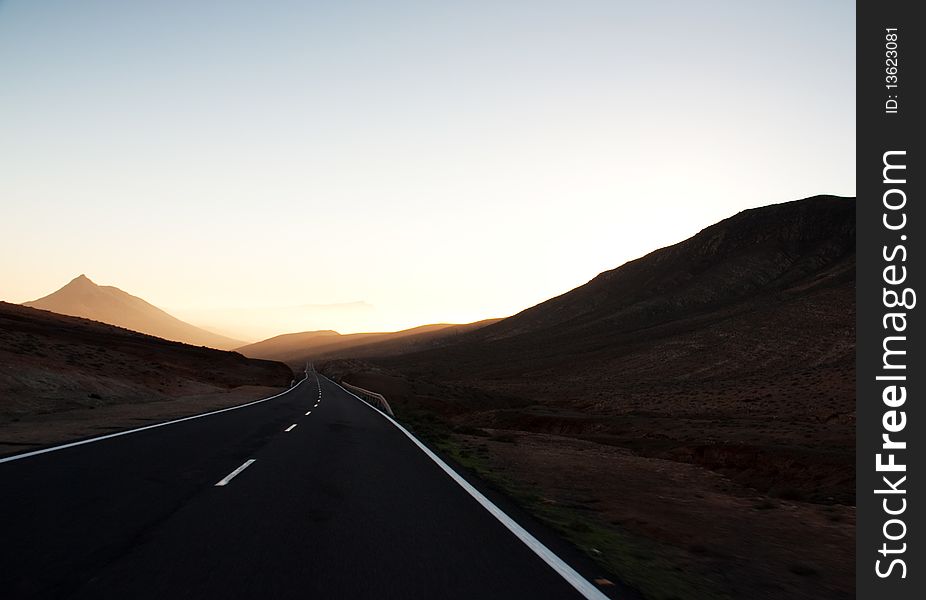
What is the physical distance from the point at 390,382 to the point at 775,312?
56.0 meters

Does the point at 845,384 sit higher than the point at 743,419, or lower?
higher

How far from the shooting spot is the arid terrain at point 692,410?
25.2 feet

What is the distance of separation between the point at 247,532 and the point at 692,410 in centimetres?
4220

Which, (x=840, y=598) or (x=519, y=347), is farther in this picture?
(x=519, y=347)

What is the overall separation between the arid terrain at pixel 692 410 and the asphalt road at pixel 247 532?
1412 mm

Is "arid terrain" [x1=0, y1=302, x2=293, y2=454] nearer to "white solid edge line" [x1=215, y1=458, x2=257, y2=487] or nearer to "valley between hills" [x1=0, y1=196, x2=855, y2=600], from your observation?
"valley between hills" [x1=0, y1=196, x2=855, y2=600]

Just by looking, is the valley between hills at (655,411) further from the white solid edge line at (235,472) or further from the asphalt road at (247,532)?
the white solid edge line at (235,472)

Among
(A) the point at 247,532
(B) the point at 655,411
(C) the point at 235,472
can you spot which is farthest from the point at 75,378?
(B) the point at 655,411

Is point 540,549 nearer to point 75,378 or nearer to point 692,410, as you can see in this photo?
point 75,378

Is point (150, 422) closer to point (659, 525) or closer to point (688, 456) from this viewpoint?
point (659, 525)

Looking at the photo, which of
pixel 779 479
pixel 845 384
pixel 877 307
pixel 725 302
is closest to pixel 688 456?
pixel 779 479

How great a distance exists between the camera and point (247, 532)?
239 inches

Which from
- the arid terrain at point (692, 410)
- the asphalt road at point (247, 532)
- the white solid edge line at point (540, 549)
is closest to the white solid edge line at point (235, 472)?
the asphalt road at point (247, 532)

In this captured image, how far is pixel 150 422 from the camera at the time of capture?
1775 centimetres
